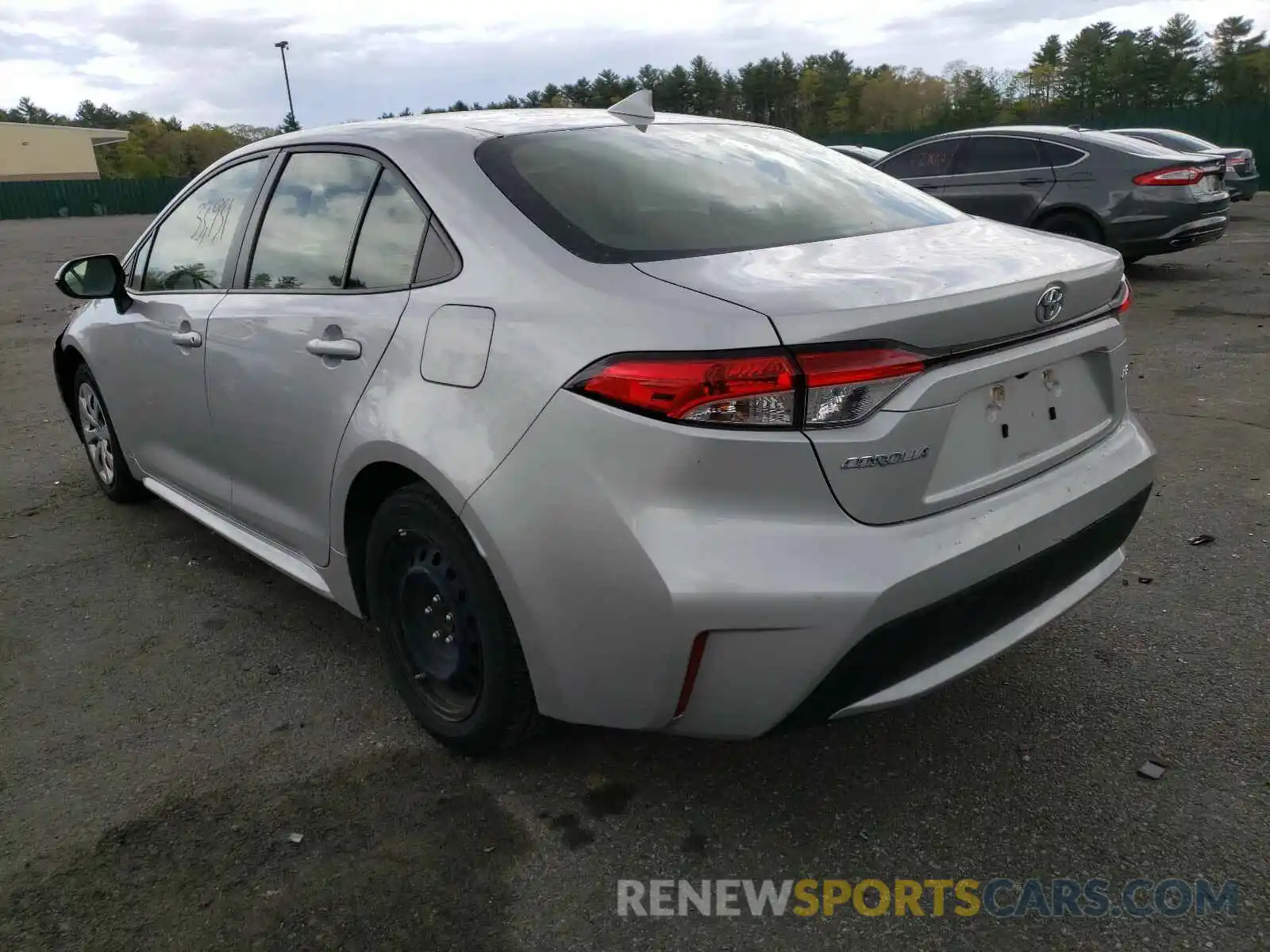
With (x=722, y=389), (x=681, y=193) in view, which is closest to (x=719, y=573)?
(x=722, y=389)

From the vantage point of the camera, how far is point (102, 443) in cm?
471

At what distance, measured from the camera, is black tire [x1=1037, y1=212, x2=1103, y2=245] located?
9.84m

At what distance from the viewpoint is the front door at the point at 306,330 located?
265 centimetres

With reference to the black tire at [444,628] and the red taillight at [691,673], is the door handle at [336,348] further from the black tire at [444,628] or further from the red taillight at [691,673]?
the red taillight at [691,673]

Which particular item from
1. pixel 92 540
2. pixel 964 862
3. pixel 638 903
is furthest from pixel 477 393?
pixel 92 540

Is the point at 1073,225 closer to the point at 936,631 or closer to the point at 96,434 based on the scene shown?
the point at 96,434

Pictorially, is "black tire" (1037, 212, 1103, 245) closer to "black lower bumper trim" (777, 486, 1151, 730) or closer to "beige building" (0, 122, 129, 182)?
"black lower bumper trim" (777, 486, 1151, 730)

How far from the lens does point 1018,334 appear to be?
2225 millimetres

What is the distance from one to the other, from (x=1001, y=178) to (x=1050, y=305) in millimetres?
8895

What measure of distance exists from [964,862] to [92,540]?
3814 millimetres

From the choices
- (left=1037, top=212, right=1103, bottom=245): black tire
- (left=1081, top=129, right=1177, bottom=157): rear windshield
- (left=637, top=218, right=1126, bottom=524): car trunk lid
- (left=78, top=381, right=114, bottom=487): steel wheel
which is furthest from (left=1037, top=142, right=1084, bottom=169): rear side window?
(left=78, top=381, right=114, bottom=487): steel wheel

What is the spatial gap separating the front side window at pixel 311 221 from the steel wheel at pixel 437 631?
83 centimetres

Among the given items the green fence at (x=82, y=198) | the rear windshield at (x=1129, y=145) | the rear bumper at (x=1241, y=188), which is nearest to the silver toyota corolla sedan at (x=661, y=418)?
the rear windshield at (x=1129, y=145)

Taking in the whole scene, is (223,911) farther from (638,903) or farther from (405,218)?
(405,218)
